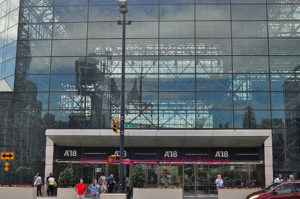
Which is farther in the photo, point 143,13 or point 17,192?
point 143,13

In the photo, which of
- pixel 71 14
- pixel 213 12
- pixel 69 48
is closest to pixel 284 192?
pixel 213 12

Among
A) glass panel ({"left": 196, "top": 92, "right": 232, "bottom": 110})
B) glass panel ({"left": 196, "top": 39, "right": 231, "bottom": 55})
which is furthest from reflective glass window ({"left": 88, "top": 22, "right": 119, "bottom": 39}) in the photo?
glass panel ({"left": 196, "top": 92, "right": 232, "bottom": 110})

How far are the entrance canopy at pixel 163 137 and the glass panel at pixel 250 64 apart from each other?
456 cm

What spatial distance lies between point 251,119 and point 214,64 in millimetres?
4904

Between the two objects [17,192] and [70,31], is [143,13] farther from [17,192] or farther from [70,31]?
[17,192]

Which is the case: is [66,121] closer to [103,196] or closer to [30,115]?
[30,115]

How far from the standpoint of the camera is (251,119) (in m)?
31.1

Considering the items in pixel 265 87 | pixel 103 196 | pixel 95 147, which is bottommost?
pixel 103 196

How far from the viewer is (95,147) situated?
1278 inches

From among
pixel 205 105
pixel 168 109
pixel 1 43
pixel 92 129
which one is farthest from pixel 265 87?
pixel 1 43

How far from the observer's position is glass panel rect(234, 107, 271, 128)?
3091 centimetres

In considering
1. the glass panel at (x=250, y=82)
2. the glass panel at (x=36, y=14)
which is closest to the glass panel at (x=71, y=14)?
the glass panel at (x=36, y=14)

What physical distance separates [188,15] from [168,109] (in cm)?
757

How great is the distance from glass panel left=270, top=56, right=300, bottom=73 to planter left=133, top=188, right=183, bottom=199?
1294 cm
